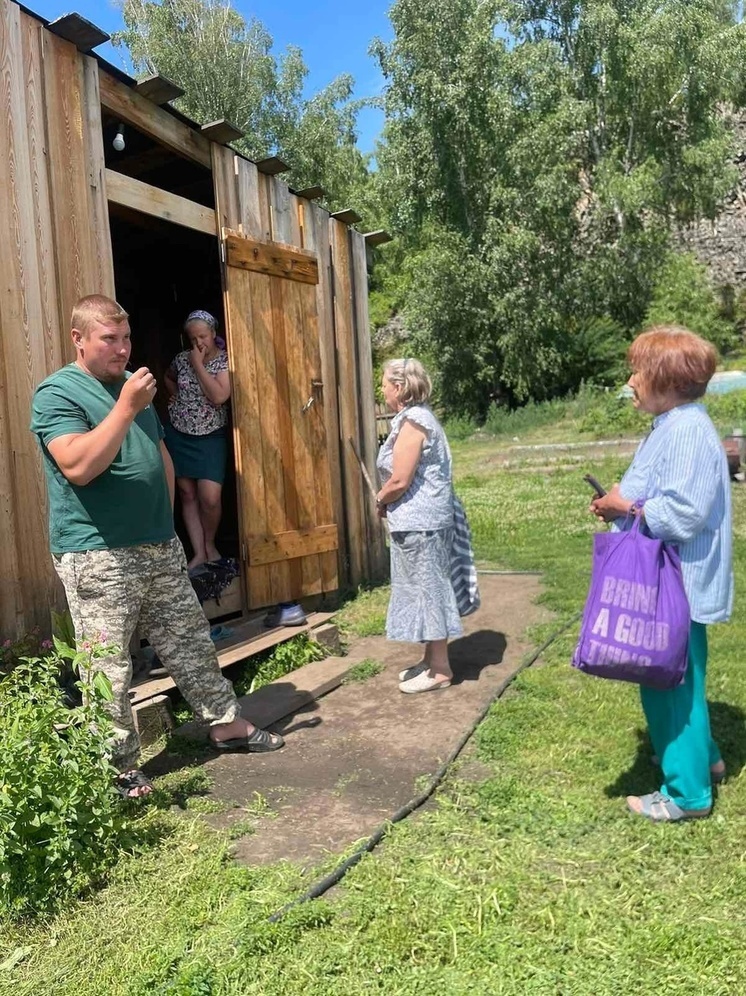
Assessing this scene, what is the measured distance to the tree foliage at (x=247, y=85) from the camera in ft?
77.3

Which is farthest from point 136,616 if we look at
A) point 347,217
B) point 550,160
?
point 550,160

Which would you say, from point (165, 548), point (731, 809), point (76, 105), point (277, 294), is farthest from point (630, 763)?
point (76, 105)

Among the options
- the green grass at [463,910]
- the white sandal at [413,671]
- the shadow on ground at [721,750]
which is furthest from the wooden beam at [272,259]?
the shadow on ground at [721,750]

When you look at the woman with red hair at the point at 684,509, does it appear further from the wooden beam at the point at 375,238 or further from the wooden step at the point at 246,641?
the wooden beam at the point at 375,238

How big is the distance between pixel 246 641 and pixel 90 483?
2.16 m

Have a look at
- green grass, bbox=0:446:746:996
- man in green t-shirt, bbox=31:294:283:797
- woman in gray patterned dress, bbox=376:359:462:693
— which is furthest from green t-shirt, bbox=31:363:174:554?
woman in gray patterned dress, bbox=376:359:462:693

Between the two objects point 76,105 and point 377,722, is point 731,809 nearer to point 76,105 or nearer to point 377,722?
point 377,722

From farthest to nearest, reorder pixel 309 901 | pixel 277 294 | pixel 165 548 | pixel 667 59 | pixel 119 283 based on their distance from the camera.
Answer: pixel 667 59 → pixel 119 283 → pixel 277 294 → pixel 165 548 → pixel 309 901

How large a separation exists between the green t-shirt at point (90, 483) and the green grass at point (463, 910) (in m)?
1.05

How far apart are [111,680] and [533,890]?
1643 millimetres

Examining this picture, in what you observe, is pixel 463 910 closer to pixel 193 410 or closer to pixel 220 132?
pixel 193 410

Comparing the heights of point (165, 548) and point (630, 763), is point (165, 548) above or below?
→ above

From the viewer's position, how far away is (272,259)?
5.55m

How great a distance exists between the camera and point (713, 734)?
363cm
